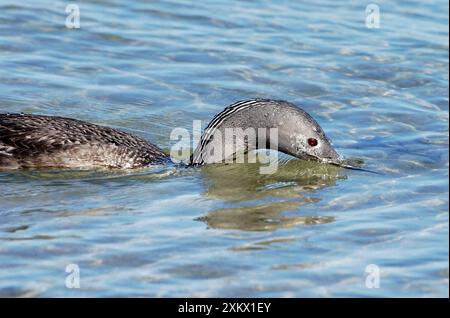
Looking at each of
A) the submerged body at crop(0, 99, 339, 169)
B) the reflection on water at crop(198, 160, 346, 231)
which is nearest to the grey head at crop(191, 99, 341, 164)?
the submerged body at crop(0, 99, 339, 169)

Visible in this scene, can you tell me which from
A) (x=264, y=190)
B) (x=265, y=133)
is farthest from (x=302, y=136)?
(x=264, y=190)

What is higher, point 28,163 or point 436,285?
point 28,163

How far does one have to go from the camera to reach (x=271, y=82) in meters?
16.0

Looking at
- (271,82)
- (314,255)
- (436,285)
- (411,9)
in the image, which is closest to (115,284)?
(314,255)

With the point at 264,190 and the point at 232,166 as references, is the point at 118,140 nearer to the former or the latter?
the point at 232,166

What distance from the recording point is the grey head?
1235 centimetres

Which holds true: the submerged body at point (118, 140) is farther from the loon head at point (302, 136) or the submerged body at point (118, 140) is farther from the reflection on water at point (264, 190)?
the reflection on water at point (264, 190)

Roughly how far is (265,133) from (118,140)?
1.72 metres

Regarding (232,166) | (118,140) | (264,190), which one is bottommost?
(264,190)

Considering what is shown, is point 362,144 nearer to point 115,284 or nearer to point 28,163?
point 28,163

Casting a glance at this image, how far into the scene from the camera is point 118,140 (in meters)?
12.7

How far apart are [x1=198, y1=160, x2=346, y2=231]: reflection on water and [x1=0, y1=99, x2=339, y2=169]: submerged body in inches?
9.2

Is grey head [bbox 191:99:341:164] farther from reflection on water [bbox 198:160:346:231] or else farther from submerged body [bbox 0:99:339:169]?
reflection on water [bbox 198:160:346:231]

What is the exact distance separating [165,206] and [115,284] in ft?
7.65
